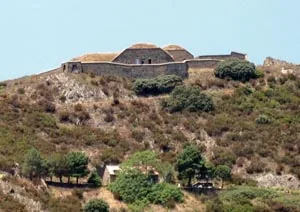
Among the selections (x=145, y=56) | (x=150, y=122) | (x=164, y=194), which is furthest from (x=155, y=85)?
(x=164, y=194)

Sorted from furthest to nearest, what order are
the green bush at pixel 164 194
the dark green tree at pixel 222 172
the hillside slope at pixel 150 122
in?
the hillside slope at pixel 150 122
the dark green tree at pixel 222 172
the green bush at pixel 164 194

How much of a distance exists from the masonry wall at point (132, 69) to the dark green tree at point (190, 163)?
65.9ft

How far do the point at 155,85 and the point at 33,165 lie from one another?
24.4 metres

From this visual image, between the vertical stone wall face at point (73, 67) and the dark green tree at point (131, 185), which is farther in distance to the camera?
the vertical stone wall face at point (73, 67)

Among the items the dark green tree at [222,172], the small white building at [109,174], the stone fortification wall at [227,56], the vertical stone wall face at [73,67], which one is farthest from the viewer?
the stone fortification wall at [227,56]

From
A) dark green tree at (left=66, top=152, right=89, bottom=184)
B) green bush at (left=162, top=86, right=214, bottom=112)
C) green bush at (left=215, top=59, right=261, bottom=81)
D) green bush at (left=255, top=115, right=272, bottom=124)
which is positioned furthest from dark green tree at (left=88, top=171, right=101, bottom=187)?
green bush at (left=215, top=59, right=261, bottom=81)

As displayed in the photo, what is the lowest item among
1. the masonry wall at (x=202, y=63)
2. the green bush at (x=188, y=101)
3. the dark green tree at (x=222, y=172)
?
the dark green tree at (x=222, y=172)

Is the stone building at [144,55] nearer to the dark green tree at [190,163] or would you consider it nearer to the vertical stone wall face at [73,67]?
the vertical stone wall face at [73,67]

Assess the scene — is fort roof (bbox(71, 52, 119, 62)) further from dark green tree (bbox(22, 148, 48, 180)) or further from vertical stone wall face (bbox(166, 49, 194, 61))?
dark green tree (bbox(22, 148, 48, 180))

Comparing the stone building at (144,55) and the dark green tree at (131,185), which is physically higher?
the stone building at (144,55)

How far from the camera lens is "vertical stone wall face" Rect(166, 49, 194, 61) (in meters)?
121

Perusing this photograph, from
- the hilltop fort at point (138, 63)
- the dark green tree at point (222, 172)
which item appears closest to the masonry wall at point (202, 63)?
the hilltop fort at point (138, 63)

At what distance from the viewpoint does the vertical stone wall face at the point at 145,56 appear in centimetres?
11719

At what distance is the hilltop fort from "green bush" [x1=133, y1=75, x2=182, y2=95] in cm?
238
